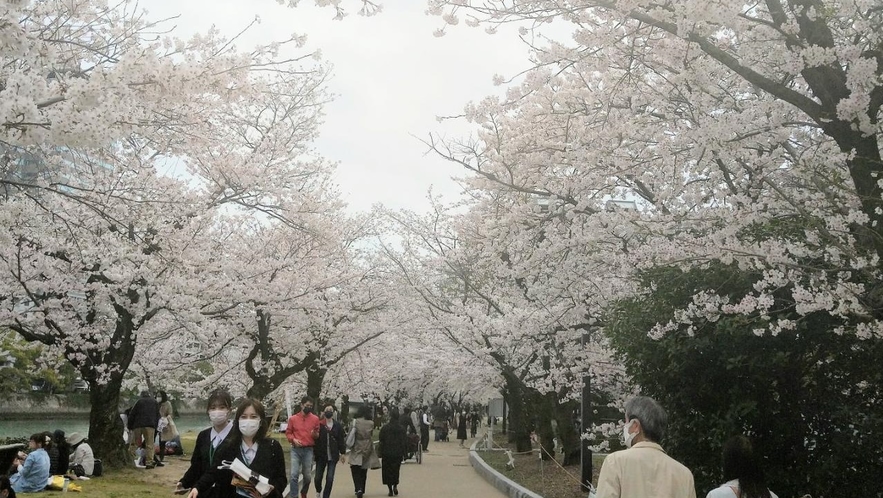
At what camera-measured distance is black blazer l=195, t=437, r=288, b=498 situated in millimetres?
5152

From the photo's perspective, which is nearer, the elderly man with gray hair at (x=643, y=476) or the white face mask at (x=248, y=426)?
the elderly man with gray hair at (x=643, y=476)

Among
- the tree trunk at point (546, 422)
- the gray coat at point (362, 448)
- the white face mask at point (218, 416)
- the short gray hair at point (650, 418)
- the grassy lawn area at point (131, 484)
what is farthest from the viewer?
the tree trunk at point (546, 422)

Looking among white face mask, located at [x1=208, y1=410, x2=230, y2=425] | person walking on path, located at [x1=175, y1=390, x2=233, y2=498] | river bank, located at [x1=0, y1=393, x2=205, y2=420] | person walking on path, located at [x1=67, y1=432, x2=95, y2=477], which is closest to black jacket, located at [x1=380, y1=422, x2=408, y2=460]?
person walking on path, located at [x1=67, y1=432, x2=95, y2=477]

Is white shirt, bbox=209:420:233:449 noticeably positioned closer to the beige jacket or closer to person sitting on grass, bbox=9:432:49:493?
the beige jacket

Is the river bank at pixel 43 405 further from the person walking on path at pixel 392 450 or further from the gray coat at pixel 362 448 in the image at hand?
the gray coat at pixel 362 448

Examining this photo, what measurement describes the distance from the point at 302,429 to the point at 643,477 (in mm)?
9089

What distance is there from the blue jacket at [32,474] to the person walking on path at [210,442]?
7200mm

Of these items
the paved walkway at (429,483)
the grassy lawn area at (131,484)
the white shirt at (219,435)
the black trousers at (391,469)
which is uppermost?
the white shirt at (219,435)

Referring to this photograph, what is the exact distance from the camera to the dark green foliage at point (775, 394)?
6.75 m

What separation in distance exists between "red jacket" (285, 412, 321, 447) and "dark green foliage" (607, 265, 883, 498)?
6221 mm

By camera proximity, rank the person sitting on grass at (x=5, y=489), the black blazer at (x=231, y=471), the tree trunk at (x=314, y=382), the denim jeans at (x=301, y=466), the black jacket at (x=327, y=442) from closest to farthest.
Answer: the black blazer at (x=231, y=471) → the person sitting on grass at (x=5, y=489) → the denim jeans at (x=301, y=466) → the black jacket at (x=327, y=442) → the tree trunk at (x=314, y=382)

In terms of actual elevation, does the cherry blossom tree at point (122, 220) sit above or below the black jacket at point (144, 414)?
above

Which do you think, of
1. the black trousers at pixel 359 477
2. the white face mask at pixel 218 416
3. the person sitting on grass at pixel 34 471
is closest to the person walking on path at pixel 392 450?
the black trousers at pixel 359 477

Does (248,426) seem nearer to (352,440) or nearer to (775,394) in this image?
(775,394)
